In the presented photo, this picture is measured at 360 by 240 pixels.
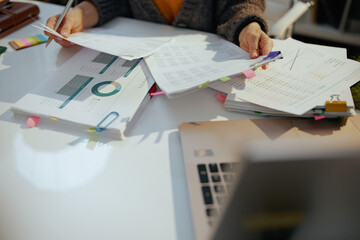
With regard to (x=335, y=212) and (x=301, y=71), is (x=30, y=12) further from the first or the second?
(x=335, y=212)

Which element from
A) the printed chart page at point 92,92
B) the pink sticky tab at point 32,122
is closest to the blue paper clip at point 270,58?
the printed chart page at point 92,92

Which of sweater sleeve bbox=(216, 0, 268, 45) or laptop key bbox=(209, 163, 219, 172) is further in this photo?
sweater sleeve bbox=(216, 0, 268, 45)

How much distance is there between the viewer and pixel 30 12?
106 cm

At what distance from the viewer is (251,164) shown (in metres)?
0.27

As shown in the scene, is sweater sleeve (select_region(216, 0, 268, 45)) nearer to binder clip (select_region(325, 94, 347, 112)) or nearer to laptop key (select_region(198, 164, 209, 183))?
binder clip (select_region(325, 94, 347, 112))

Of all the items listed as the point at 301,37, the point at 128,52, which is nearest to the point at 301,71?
the point at 128,52

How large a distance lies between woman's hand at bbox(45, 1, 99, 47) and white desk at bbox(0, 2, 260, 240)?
0.73 ft

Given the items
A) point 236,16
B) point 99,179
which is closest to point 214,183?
point 99,179

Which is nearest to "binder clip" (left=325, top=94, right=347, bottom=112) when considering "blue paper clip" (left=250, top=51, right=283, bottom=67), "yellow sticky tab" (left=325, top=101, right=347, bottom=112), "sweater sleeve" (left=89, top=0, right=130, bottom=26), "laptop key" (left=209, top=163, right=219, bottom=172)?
"yellow sticky tab" (left=325, top=101, right=347, bottom=112)

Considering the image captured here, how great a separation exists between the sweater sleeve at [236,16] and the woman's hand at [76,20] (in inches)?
15.2

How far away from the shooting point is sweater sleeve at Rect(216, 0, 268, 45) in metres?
0.86

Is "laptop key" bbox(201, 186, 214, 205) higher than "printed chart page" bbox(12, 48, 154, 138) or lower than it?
lower

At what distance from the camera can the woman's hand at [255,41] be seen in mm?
758

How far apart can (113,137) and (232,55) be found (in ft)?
1.19
